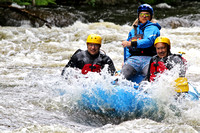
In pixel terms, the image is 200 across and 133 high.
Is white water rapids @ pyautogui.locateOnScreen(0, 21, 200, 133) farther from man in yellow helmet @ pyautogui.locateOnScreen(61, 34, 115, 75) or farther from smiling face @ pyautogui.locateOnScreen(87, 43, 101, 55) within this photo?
smiling face @ pyautogui.locateOnScreen(87, 43, 101, 55)

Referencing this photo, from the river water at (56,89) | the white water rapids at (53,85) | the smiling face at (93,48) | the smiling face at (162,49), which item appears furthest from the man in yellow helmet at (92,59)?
the smiling face at (162,49)

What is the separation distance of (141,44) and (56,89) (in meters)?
1.57

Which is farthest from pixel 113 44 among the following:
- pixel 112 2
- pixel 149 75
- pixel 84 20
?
pixel 112 2

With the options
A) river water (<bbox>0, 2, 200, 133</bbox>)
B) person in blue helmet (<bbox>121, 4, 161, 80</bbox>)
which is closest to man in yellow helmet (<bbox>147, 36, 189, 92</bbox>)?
river water (<bbox>0, 2, 200, 133</bbox>)

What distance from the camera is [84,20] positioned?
13820 millimetres

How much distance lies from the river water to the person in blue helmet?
77 cm

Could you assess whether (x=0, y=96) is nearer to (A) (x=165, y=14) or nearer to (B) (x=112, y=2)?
(A) (x=165, y=14)

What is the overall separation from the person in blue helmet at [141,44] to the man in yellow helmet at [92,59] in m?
0.32

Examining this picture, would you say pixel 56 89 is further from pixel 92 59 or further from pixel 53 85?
pixel 92 59

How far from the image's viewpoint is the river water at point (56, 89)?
3607mm

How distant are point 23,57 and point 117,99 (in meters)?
4.72

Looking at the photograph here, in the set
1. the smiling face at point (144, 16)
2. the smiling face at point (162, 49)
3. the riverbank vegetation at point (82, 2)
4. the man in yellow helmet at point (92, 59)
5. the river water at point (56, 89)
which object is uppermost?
the riverbank vegetation at point (82, 2)

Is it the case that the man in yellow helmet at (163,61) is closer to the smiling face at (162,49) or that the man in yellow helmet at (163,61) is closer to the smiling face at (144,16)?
the smiling face at (162,49)

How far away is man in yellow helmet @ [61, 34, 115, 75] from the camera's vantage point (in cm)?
488
